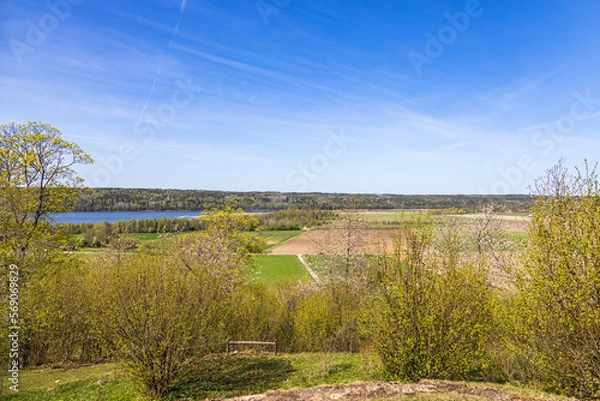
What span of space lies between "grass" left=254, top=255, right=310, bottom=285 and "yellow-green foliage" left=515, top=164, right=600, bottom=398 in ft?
112

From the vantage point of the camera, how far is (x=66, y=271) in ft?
62.6

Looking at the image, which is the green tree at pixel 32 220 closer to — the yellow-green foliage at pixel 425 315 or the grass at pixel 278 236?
the yellow-green foliage at pixel 425 315

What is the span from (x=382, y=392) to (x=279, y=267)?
138 feet

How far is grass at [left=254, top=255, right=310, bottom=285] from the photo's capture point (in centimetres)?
4470

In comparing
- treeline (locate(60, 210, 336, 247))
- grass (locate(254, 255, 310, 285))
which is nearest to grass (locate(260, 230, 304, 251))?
treeline (locate(60, 210, 336, 247))

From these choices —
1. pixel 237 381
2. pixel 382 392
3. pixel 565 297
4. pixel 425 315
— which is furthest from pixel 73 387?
pixel 565 297

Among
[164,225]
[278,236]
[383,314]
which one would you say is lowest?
[278,236]

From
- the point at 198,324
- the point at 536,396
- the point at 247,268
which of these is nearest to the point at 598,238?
the point at 536,396

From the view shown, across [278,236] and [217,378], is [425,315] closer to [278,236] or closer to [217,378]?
[217,378]

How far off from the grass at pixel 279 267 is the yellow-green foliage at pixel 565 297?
34.2 metres

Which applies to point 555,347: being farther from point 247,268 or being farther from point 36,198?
point 36,198

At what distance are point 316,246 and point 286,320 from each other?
11509mm

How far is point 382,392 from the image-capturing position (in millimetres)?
9438

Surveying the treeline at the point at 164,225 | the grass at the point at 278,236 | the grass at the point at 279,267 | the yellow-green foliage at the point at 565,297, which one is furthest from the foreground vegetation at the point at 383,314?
the grass at the point at 278,236
